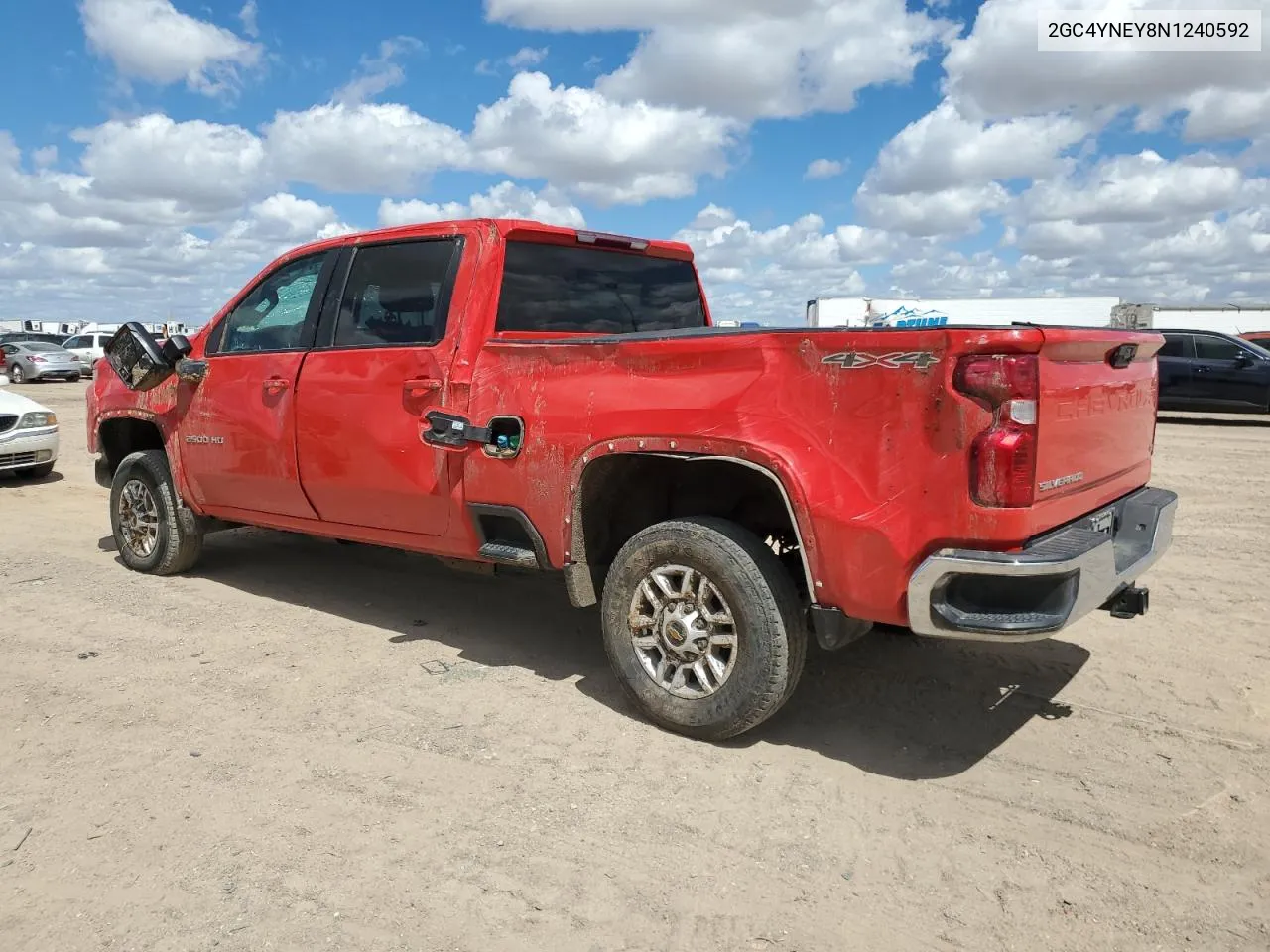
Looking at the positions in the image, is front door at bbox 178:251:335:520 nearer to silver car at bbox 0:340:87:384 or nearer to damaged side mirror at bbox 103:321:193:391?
damaged side mirror at bbox 103:321:193:391

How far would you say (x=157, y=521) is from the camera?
605 centimetres

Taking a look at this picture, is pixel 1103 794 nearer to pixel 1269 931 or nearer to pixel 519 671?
pixel 1269 931

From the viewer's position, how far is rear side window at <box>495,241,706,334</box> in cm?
443

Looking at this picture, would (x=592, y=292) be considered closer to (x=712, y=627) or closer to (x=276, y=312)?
(x=276, y=312)

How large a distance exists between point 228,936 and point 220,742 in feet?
4.17

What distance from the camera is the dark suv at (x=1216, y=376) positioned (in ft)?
50.5

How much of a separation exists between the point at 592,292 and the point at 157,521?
331 centimetres

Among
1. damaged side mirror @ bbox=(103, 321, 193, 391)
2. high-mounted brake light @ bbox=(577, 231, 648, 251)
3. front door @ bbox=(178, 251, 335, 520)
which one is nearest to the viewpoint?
high-mounted brake light @ bbox=(577, 231, 648, 251)

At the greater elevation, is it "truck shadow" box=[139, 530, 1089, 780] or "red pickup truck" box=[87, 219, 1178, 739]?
"red pickup truck" box=[87, 219, 1178, 739]

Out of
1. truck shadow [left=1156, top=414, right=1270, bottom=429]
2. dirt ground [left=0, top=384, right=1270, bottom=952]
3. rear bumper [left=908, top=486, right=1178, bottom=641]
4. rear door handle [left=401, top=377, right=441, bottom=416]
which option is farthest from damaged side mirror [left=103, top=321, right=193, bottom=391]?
truck shadow [left=1156, top=414, right=1270, bottom=429]

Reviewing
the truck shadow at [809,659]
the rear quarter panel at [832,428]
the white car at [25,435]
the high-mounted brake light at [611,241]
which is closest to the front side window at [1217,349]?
the truck shadow at [809,659]

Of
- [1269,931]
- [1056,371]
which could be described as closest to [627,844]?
[1269,931]

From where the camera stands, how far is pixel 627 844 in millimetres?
2949

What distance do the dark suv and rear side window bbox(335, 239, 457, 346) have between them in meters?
14.3
